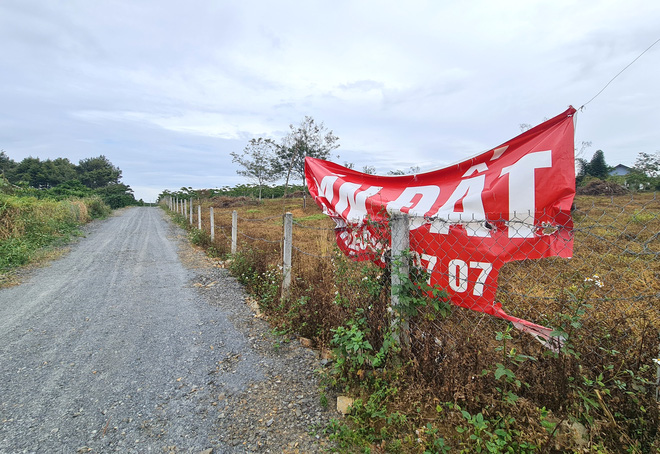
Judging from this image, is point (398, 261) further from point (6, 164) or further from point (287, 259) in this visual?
point (6, 164)

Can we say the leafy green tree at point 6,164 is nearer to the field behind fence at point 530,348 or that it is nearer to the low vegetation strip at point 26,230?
the low vegetation strip at point 26,230

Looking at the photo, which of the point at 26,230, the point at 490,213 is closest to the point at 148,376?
the point at 490,213

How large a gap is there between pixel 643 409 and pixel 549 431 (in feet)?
1.53

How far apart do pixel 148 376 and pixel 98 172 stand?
68.2 metres

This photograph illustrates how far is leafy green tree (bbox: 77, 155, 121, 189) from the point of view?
54750mm

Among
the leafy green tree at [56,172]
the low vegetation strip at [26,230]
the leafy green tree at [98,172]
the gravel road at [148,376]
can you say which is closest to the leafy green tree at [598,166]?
the gravel road at [148,376]

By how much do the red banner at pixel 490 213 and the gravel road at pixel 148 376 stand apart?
4.51ft

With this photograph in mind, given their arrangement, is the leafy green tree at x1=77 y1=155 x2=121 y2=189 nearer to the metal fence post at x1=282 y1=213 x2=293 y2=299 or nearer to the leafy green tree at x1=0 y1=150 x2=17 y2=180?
the leafy green tree at x1=0 y1=150 x2=17 y2=180

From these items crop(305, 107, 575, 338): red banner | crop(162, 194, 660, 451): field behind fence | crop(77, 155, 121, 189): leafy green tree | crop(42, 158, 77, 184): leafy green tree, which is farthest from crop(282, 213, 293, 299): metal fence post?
crop(77, 155, 121, 189): leafy green tree

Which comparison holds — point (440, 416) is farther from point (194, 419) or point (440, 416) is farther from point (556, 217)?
point (194, 419)

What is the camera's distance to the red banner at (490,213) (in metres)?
1.82

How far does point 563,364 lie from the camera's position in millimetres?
1946

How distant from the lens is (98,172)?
5634 cm

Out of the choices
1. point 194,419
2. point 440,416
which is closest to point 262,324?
point 194,419
